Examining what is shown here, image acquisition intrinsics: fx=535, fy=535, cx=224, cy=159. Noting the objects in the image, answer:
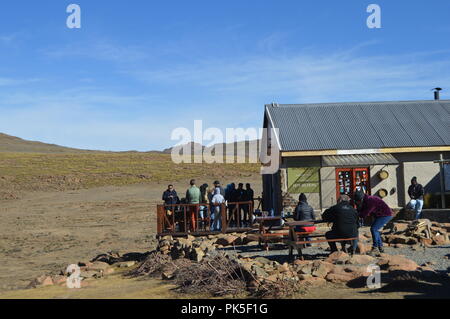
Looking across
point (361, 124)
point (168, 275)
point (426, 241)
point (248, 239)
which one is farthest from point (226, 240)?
point (361, 124)

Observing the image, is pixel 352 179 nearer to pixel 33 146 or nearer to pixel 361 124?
pixel 361 124

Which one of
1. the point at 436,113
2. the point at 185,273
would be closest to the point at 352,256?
the point at 185,273

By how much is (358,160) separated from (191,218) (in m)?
6.03

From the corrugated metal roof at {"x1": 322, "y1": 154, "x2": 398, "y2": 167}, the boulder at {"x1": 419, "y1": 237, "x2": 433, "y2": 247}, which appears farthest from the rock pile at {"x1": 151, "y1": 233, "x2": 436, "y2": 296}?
the corrugated metal roof at {"x1": 322, "y1": 154, "x2": 398, "y2": 167}

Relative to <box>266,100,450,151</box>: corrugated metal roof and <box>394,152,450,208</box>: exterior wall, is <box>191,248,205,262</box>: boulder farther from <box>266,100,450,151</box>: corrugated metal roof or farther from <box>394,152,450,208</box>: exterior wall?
<box>394,152,450,208</box>: exterior wall

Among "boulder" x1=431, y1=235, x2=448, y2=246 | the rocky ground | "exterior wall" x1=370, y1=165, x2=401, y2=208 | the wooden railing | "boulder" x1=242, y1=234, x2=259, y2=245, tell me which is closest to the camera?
the rocky ground

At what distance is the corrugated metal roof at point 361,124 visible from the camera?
18.1 m

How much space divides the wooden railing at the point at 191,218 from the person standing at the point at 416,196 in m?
4.69

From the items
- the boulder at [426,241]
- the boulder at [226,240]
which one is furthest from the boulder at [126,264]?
the boulder at [426,241]

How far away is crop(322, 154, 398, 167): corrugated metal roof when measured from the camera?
17547mm

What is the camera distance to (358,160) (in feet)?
58.2

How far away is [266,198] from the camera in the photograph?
21.3 metres

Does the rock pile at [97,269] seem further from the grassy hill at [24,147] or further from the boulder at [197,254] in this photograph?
the grassy hill at [24,147]
